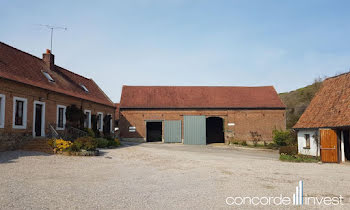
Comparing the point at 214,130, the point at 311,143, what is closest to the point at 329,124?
the point at 311,143

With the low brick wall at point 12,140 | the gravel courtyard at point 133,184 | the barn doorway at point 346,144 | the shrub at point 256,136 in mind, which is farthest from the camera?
the shrub at point 256,136

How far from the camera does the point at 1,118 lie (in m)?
13.3

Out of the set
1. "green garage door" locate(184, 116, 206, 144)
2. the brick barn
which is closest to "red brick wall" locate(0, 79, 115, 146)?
the brick barn

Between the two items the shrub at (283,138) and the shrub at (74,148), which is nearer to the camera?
the shrub at (74,148)

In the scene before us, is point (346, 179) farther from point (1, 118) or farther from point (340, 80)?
point (1, 118)

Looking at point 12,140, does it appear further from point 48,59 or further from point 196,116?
point 196,116

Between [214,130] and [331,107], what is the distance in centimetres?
1746

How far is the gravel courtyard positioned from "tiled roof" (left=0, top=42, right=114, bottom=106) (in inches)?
177

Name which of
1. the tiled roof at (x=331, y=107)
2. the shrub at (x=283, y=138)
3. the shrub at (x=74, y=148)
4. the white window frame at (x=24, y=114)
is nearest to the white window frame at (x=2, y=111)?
the white window frame at (x=24, y=114)

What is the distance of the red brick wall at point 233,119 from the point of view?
2925cm

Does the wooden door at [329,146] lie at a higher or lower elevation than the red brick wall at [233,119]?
lower

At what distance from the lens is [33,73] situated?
17.0 metres

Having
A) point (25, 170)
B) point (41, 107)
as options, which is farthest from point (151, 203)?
point (41, 107)

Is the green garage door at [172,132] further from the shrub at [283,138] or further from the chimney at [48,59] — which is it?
the chimney at [48,59]
